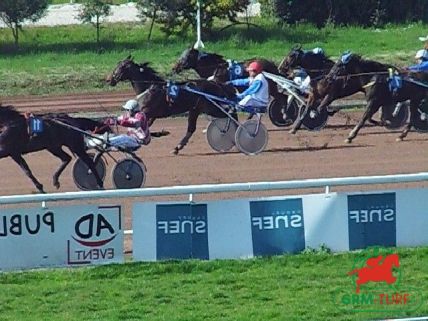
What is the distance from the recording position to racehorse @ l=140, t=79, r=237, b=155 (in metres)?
19.4

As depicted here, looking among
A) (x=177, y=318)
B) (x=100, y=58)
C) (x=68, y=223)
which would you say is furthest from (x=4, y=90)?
(x=177, y=318)

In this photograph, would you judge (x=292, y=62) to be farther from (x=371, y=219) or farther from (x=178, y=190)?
(x=178, y=190)

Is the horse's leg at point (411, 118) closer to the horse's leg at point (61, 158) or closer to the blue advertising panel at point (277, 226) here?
the horse's leg at point (61, 158)

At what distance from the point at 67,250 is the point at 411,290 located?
3.08m

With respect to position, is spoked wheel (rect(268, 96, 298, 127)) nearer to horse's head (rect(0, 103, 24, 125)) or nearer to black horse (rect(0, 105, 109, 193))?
black horse (rect(0, 105, 109, 193))

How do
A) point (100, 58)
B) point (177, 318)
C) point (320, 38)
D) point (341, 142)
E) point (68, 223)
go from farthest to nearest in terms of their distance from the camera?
point (320, 38) → point (100, 58) → point (341, 142) → point (68, 223) → point (177, 318)

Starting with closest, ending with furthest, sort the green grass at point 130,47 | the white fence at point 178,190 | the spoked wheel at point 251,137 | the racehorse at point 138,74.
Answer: the white fence at point 178,190 → the spoked wheel at point 251,137 → the racehorse at point 138,74 → the green grass at point 130,47

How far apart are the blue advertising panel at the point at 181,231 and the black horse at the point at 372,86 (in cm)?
858

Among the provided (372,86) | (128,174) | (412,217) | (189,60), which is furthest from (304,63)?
(412,217)

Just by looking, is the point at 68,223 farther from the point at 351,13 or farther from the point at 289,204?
the point at 351,13

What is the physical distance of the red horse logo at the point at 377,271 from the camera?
35.9 ft

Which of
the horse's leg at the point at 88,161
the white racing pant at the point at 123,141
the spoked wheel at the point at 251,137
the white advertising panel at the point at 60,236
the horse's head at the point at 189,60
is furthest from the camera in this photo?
the horse's head at the point at 189,60

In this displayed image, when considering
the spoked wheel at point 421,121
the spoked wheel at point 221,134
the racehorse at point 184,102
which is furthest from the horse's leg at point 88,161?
the spoked wheel at point 421,121

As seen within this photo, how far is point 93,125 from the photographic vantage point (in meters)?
16.3
